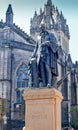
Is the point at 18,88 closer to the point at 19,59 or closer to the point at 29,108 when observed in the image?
the point at 19,59

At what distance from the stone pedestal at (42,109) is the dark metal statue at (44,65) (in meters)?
0.39

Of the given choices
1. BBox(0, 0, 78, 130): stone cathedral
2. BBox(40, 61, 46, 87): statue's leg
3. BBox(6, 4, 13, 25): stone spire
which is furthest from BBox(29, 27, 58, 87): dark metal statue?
BBox(6, 4, 13, 25): stone spire

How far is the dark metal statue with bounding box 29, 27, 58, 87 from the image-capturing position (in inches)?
386

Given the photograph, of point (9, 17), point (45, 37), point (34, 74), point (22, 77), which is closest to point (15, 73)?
point (22, 77)

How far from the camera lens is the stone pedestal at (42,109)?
9.25 m

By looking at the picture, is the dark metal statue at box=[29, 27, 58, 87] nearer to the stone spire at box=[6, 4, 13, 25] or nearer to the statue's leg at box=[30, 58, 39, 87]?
the statue's leg at box=[30, 58, 39, 87]

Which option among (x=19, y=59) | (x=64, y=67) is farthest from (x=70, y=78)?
(x=19, y=59)

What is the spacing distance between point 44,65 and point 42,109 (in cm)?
A: 136

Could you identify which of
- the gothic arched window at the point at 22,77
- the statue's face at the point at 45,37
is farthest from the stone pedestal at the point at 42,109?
the gothic arched window at the point at 22,77

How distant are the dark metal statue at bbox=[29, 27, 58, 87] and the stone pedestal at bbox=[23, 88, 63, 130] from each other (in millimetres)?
387

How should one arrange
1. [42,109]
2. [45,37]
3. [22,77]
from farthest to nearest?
[22,77], [45,37], [42,109]

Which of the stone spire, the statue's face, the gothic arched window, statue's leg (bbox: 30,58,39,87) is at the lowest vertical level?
statue's leg (bbox: 30,58,39,87)

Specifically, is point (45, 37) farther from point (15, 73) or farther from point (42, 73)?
point (15, 73)

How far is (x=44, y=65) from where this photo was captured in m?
9.92
